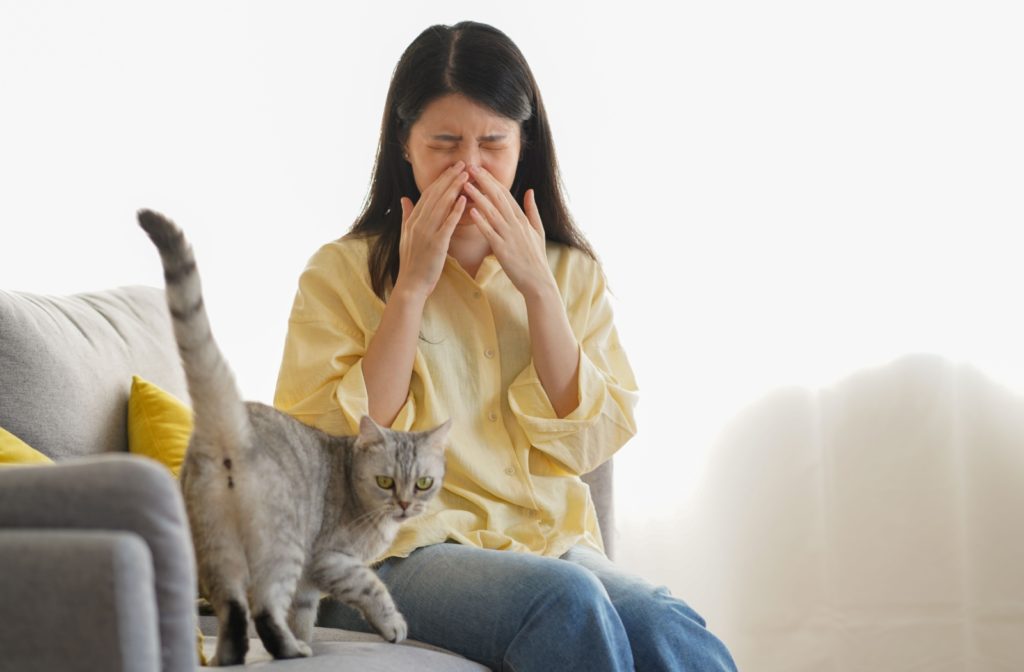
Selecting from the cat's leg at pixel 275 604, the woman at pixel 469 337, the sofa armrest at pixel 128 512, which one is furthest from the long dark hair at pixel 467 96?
the sofa armrest at pixel 128 512

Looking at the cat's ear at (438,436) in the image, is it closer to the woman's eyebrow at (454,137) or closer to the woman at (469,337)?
the woman at (469,337)

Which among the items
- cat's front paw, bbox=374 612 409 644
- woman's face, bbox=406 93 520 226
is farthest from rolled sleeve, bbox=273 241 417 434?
cat's front paw, bbox=374 612 409 644

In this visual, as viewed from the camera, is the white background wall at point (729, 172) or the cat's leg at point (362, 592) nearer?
the cat's leg at point (362, 592)

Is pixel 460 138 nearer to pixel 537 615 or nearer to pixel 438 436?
pixel 438 436

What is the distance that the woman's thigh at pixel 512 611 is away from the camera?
1.41 m

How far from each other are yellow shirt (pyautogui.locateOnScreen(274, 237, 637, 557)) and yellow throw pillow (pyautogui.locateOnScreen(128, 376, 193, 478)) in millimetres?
162

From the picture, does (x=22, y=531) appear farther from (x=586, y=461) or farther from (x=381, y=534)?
(x=586, y=461)

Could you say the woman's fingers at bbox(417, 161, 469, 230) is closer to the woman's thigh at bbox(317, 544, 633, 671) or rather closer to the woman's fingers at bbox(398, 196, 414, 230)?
the woman's fingers at bbox(398, 196, 414, 230)

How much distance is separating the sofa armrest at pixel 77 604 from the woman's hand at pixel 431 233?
889 mm

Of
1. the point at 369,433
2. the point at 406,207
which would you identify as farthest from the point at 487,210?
the point at 369,433

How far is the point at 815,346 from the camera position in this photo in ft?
9.14

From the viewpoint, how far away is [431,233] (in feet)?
5.90

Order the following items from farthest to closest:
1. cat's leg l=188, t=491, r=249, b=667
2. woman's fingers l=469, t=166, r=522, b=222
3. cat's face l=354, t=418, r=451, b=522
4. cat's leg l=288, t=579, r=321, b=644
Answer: woman's fingers l=469, t=166, r=522, b=222 < cat's face l=354, t=418, r=451, b=522 < cat's leg l=288, t=579, r=321, b=644 < cat's leg l=188, t=491, r=249, b=667

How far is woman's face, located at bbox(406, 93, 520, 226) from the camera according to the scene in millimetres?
1834
